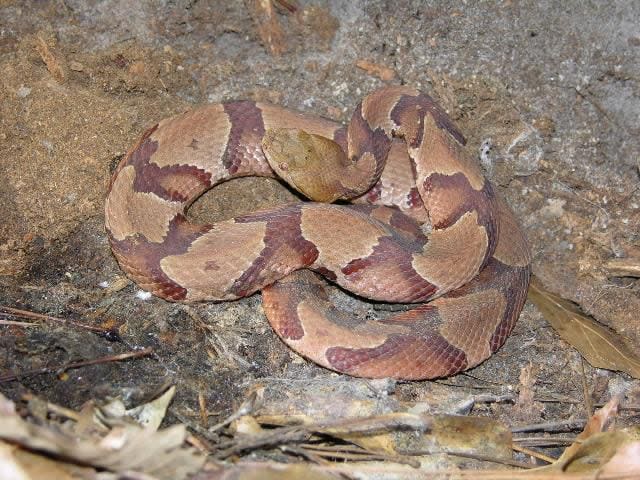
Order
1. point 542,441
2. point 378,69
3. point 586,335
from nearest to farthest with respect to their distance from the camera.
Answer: point 542,441 → point 586,335 → point 378,69

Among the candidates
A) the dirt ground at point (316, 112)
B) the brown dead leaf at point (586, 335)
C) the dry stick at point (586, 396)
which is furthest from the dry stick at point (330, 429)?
the brown dead leaf at point (586, 335)

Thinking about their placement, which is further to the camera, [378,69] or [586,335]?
[378,69]

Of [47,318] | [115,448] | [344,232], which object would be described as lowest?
[47,318]

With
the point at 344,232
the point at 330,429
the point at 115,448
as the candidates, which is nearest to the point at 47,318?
the point at 115,448

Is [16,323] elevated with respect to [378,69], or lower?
lower

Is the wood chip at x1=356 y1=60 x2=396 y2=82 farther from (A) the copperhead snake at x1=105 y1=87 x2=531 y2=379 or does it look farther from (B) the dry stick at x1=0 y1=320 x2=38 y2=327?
(B) the dry stick at x1=0 y1=320 x2=38 y2=327

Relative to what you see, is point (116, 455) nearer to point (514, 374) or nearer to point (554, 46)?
point (514, 374)

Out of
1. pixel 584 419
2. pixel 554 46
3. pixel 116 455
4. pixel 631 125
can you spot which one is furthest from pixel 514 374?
pixel 116 455

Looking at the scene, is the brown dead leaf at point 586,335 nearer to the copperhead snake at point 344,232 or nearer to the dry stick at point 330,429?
the copperhead snake at point 344,232

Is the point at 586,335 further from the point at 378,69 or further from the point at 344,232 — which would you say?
the point at 378,69
